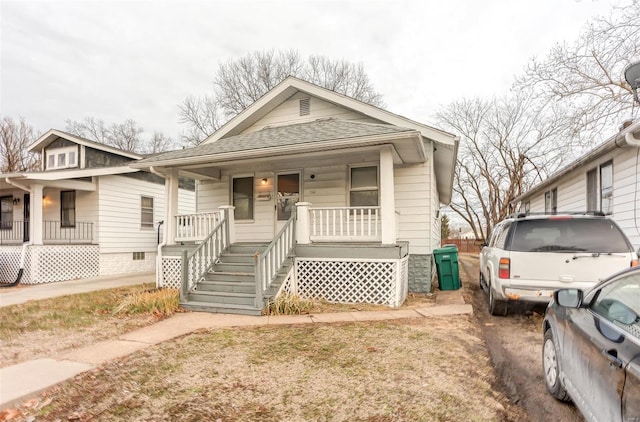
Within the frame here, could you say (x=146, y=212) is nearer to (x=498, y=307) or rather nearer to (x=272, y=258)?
(x=272, y=258)

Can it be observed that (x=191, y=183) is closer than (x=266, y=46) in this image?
Yes

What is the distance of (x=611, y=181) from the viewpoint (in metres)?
8.09

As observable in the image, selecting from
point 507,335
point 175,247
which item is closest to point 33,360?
point 175,247

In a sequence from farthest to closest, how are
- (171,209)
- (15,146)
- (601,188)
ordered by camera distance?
(15,146), (171,209), (601,188)

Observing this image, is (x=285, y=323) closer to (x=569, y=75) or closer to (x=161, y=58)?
(x=569, y=75)

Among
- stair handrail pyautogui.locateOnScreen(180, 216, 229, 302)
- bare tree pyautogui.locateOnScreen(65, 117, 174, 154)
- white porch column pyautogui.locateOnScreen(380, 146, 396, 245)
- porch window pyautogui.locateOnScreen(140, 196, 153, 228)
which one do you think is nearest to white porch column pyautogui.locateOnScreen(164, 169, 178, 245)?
stair handrail pyautogui.locateOnScreen(180, 216, 229, 302)

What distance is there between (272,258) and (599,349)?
17.9ft

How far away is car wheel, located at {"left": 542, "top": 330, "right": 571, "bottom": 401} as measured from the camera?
2.89m

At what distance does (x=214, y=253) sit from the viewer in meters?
8.01

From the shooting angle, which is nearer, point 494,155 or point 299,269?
point 299,269

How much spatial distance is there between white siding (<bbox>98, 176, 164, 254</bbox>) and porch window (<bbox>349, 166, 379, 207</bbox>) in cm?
979

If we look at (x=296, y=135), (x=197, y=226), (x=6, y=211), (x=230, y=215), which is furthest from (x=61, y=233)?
(x=296, y=135)

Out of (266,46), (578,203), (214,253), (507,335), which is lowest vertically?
(507,335)

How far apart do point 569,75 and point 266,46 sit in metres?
21.6
